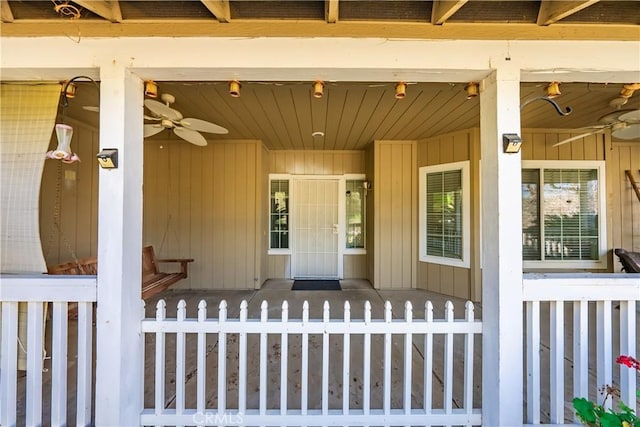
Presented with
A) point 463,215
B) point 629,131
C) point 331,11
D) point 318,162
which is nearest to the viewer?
point 331,11

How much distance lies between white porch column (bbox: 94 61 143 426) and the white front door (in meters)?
4.16

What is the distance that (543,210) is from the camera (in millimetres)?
4418

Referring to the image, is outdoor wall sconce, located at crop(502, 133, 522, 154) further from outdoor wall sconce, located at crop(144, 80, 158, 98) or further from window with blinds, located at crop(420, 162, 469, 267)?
window with blinds, located at crop(420, 162, 469, 267)

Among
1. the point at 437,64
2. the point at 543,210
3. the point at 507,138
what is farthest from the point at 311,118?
the point at 543,210

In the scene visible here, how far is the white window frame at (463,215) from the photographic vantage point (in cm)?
423

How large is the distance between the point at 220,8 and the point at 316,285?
4397 mm

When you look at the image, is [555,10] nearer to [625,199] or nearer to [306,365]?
[306,365]

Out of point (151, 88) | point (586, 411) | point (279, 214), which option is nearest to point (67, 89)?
point (151, 88)

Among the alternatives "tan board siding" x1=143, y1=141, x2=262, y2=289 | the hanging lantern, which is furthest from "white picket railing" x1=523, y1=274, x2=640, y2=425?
"tan board siding" x1=143, y1=141, x2=262, y2=289

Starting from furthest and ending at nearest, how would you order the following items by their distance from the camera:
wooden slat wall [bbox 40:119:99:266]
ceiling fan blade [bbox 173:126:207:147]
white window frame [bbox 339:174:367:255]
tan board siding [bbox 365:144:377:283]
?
white window frame [bbox 339:174:367:255] < tan board siding [bbox 365:144:377:283] < wooden slat wall [bbox 40:119:99:266] < ceiling fan blade [bbox 173:126:207:147]

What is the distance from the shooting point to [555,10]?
148cm

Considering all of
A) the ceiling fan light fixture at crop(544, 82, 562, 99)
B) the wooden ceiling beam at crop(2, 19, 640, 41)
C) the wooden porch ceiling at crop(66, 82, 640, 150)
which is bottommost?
the ceiling fan light fixture at crop(544, 82, 562, 99)

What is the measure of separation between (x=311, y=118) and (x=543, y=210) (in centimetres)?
379

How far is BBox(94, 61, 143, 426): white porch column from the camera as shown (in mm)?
1552
